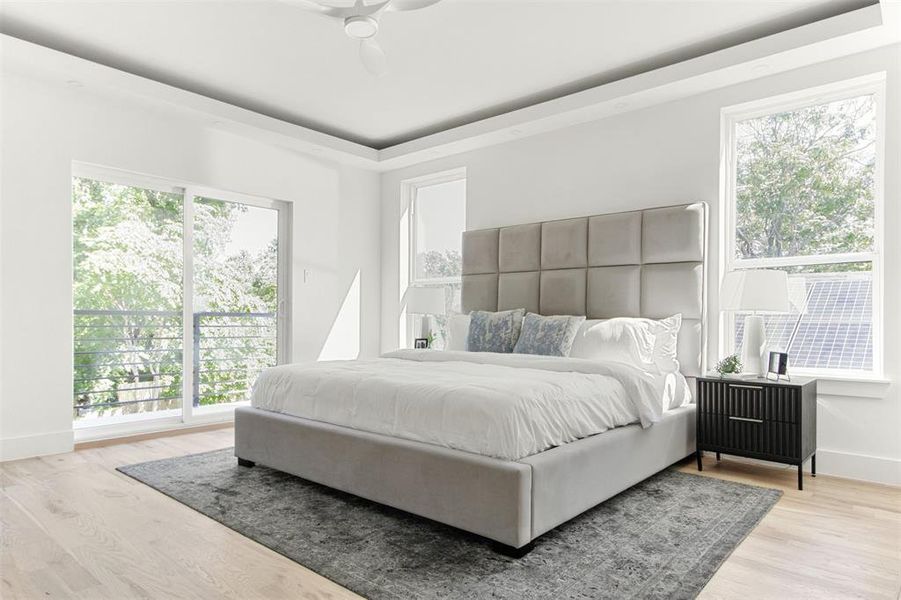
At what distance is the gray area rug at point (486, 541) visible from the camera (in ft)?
6.50

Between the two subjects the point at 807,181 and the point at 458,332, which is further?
the point at 458,332

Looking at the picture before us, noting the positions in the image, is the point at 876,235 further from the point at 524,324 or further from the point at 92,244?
the point at 92,244

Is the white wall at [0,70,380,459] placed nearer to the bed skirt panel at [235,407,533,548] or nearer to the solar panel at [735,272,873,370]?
the bed skirt panel at [235,407,533,548]

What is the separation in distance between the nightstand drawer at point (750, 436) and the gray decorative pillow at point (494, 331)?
54.9 inches

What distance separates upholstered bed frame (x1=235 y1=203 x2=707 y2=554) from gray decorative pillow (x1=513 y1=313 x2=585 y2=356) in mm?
420

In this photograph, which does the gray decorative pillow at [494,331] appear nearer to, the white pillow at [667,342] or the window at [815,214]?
the white pillow at [667,342]

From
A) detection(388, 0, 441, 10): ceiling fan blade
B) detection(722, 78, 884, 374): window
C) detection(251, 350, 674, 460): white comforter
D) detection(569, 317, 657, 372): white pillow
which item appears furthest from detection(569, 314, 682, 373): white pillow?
detection(388, 0, 441, 10): ceiling fan blade

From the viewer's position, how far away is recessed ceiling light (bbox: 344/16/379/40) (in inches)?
105

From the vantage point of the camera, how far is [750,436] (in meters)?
3.28

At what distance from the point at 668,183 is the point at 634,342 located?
126 cm

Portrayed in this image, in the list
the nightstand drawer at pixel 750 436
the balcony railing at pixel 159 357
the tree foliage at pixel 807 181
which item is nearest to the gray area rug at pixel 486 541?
the nightstand drawer at pixel 750 436

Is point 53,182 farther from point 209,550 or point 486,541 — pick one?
point 486,541

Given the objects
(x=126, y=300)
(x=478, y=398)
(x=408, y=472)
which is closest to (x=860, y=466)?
(x=478, y=398)

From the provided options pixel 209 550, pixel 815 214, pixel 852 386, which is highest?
pixel 815 214
